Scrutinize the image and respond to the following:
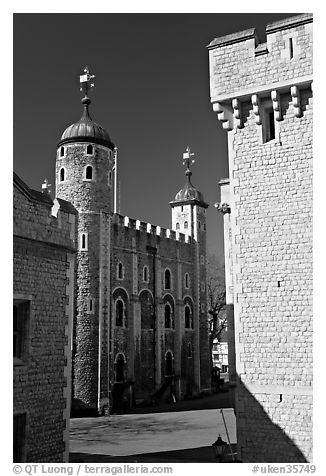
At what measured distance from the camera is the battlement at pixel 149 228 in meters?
28.4

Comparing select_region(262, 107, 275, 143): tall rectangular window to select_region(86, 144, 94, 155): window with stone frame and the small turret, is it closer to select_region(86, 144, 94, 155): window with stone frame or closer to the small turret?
select_region(86, 144, 94, 155): window with stone frame

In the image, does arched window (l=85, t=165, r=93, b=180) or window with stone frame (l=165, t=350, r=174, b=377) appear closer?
arched window (l=85, t=165, r=93, b=180)

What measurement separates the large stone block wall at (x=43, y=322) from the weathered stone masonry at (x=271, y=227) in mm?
3294

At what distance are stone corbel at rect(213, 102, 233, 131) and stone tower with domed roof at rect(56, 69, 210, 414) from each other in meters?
15.6

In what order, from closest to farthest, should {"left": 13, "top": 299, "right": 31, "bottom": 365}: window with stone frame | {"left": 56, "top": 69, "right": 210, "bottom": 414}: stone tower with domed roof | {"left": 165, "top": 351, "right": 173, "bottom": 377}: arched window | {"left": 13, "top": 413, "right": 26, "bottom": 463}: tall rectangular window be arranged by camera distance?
{"left": 13, "top": 413, "right": 26, "bottom": 463}: tall rectangular window → {"left": 13, "top": 299, "right": 31, "bottom": 365}: window with stone frame → {"left": 56, "top": 69, "right": 210, "bottom": 414}: stone tower with domed roof → {"left": 165, "top": 351, "right": 173, "bottom": 377}: arched window

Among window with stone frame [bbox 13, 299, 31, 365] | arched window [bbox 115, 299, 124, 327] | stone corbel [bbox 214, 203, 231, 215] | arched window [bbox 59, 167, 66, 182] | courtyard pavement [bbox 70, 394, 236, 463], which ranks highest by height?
arched window [bbox 59, 167, 66, 182]

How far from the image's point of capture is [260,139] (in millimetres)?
10812

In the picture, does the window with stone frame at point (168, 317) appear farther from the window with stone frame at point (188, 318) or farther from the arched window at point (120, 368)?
the arched window at point (120, 368)

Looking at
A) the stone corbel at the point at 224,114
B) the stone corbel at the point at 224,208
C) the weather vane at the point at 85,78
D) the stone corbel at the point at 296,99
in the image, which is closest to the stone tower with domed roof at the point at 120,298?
the weather vane at the point at 85,78

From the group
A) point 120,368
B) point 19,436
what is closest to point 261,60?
point 19,436

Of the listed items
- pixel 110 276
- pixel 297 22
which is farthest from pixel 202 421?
pixel 297 22

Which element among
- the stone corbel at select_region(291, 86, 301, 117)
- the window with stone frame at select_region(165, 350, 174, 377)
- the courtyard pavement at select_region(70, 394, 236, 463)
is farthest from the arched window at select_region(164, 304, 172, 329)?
the stone corbel at select_region(291, 86, 301, 117)

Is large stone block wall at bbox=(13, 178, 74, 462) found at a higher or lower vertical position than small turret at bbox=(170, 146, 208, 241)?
lower

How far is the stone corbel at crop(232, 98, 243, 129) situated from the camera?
35.7ft
